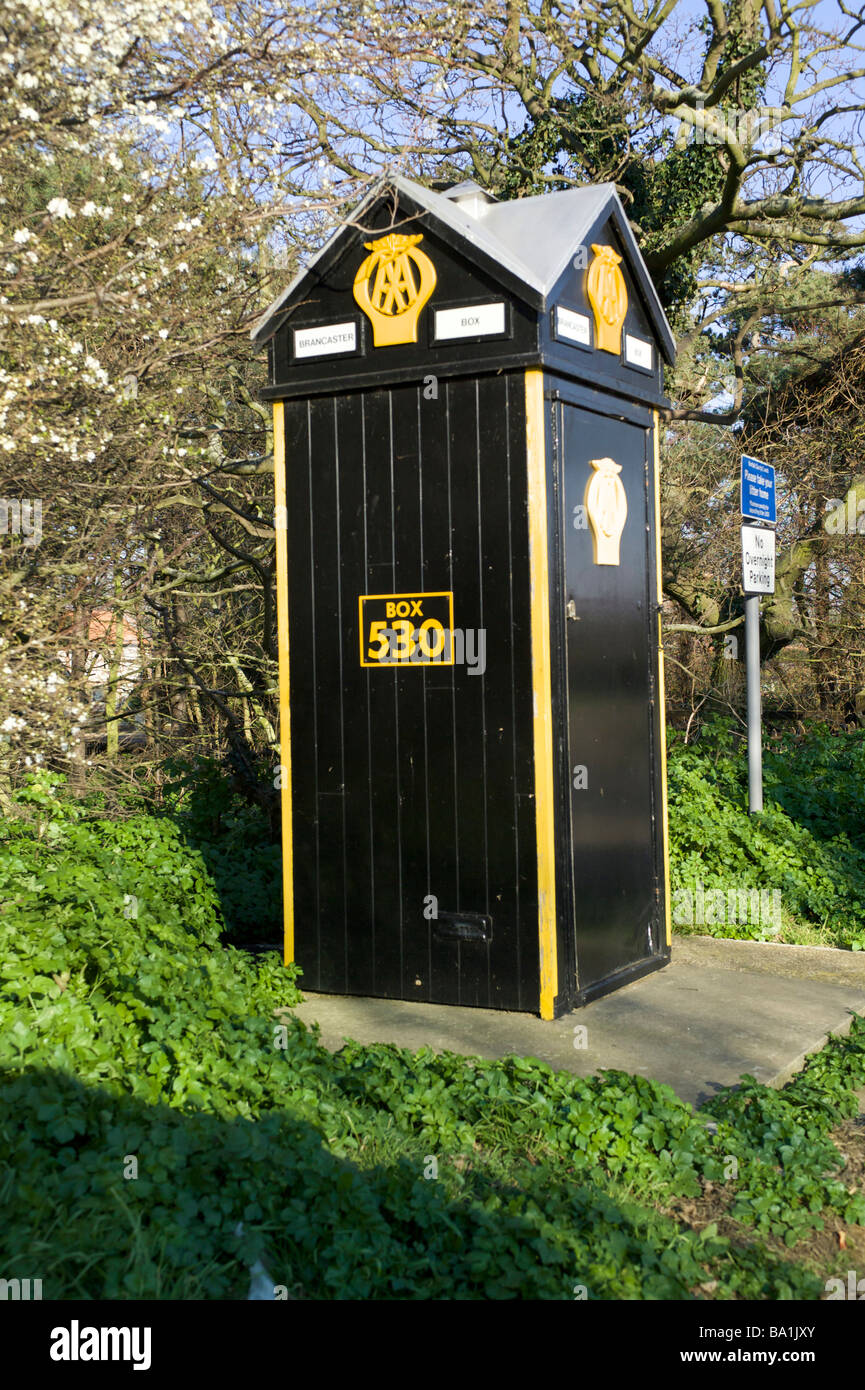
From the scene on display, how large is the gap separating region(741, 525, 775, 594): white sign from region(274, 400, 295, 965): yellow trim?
339 centimetres

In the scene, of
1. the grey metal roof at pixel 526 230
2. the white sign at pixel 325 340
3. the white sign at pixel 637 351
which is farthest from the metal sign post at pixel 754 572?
the white sign at pixel 325 340

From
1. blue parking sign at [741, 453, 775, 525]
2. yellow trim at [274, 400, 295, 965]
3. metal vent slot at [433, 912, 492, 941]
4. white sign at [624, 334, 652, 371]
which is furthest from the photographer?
blue parking sign at [741, 453, 775, 525]

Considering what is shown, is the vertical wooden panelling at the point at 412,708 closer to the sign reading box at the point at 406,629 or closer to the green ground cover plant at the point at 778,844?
the sign reading box at the point at 406,629

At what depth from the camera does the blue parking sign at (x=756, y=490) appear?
7.99 metres

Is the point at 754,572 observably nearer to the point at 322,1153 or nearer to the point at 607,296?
the point at 607,296

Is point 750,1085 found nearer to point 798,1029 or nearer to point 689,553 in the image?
point 798,1029

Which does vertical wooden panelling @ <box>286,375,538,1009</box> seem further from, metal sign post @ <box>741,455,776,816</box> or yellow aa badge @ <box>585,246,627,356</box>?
metal sign post @ <box>741,455,776,816</box>

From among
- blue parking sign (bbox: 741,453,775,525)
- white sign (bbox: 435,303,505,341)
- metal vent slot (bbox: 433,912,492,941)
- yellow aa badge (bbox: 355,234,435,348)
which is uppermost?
yellow aa badge (bbox: 355,234,435,348)

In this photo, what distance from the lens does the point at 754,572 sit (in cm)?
812

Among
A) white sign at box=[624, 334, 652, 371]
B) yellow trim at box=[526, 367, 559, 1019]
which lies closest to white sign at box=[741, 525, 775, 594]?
white sign at box=[624, 334, 652, 371]

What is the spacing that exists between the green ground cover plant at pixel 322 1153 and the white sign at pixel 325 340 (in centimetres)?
268

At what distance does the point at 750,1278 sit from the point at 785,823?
5350mm

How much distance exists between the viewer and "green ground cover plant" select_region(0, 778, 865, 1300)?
9.75 feet
